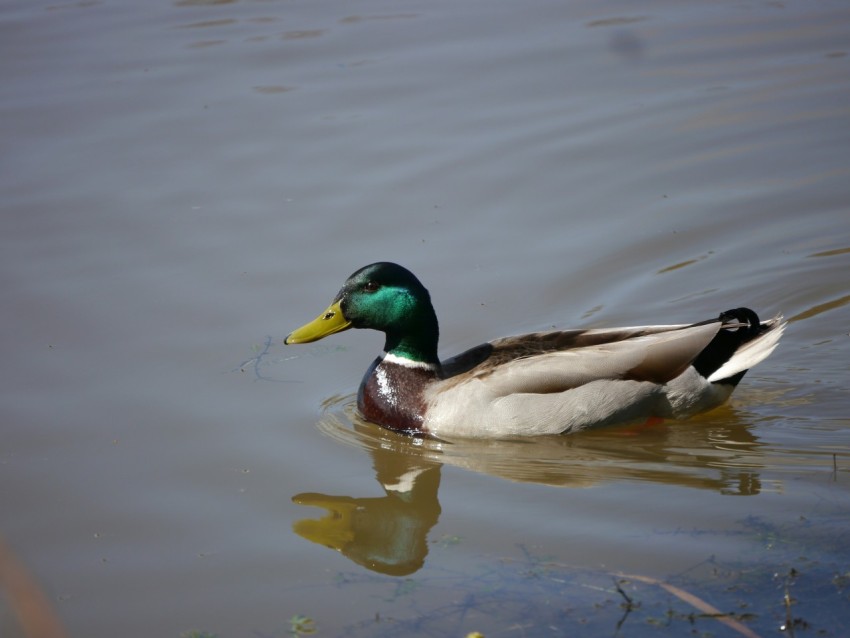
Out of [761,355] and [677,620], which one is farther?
[761,355]

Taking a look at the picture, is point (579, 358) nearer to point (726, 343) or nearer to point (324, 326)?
point (726, 343)

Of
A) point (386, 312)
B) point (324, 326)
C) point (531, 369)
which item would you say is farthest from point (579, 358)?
point (324, 326)

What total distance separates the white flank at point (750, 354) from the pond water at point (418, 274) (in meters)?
0.28

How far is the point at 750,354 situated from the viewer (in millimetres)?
7043

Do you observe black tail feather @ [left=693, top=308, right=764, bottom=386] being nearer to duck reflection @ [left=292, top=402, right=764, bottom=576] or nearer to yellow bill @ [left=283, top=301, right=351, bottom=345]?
duck reflection @ [left=292, top=402, right=764, bottom=576]

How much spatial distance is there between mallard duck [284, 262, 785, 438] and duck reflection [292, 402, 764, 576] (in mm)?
108

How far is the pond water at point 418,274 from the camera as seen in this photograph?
4.99 m

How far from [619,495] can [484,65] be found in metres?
7.21

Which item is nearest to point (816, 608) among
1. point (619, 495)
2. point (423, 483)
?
point (619, 495)

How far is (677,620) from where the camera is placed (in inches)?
177

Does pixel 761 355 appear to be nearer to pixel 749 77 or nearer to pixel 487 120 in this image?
pixel 487 120

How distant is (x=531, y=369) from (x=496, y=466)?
2.44 ft

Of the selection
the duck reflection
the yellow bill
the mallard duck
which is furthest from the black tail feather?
the yellow bill

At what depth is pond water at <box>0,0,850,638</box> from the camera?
4988mm
